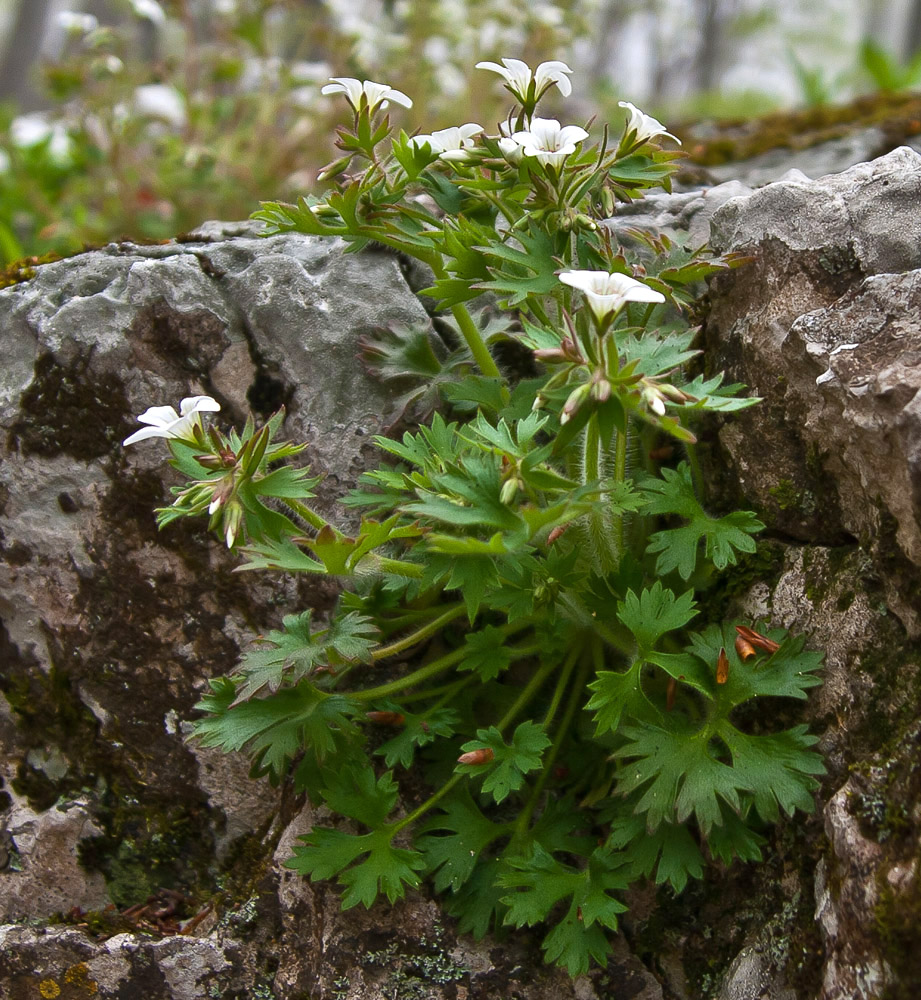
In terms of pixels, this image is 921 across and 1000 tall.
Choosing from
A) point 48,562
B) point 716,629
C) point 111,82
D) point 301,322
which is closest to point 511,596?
point 716,629

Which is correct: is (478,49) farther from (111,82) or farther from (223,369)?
(223,369)

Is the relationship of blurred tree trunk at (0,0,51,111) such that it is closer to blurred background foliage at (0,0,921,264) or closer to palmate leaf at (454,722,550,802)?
blurred background foliage at (0,0,921,264)

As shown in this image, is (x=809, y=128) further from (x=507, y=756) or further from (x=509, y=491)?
(x=507, y=756)

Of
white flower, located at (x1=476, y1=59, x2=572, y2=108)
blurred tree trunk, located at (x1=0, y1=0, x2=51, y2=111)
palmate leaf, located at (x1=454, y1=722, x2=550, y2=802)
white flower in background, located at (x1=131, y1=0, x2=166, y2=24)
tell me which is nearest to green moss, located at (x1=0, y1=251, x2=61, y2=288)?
white flower, located at (x1=476, y1=59, x2=572, y2=108)

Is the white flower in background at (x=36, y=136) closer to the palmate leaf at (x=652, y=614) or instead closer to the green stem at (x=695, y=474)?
the green stem at (x=695, y=474)

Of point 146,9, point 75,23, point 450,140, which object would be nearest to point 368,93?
point 450,140
